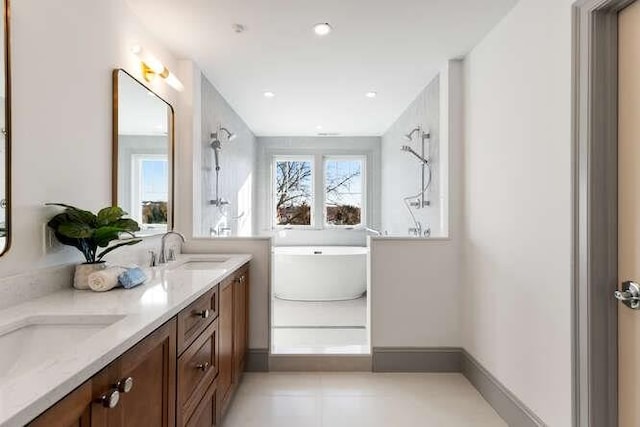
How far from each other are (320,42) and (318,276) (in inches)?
121

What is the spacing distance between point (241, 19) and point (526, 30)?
5.26 feet

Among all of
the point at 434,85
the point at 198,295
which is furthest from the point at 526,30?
the point at 198,295

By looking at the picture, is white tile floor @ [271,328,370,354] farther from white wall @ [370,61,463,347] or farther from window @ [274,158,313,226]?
window @ [274,158,313,226]

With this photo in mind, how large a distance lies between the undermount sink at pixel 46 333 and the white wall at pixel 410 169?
2379mm

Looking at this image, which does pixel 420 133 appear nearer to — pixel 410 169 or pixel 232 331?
pixel 410 169

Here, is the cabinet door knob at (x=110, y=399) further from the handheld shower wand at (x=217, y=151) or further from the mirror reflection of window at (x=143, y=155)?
the handheld shower wand at (x=217, y=151)

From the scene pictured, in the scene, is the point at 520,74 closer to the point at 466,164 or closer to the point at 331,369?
the point at 466,164

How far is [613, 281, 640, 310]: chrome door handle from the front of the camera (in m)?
1.32

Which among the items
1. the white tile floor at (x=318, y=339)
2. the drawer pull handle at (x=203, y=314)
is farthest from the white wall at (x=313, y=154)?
the drawer pull handle at (x=203, y=314)

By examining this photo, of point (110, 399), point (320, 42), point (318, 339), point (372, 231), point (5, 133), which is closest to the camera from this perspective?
point (110, 399)

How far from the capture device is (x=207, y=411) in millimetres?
1711

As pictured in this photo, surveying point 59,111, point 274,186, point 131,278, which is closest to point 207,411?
point 131,278

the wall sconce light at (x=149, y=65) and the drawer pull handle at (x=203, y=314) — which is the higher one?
the wall sconce light at (x=149, y=65)

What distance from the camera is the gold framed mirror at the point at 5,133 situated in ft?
4.12
